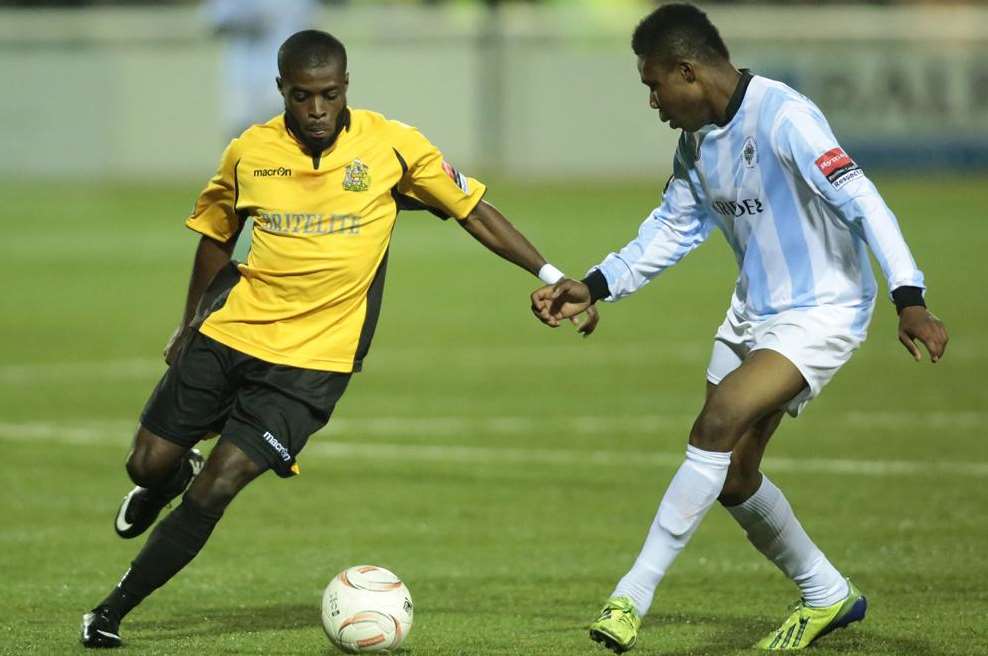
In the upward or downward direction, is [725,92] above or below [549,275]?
above

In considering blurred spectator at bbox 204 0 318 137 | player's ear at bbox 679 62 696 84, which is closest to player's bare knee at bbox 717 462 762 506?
player's ear at bbox 679 62 696 84

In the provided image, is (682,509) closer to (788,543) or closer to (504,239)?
(788,543)

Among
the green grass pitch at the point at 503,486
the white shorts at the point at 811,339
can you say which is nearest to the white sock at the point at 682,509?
the white shorts at the point at 811,339

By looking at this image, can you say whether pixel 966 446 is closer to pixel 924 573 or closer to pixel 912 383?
pixel 912 383

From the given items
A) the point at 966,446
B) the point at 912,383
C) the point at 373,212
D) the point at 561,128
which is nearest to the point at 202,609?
the point at 373,212

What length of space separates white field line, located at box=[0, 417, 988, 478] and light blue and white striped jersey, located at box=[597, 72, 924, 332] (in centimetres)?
416

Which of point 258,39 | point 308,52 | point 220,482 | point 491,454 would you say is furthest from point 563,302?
point 258,39

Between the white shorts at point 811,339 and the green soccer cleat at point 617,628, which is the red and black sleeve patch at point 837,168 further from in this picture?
the green soccer cleat at point 617,628

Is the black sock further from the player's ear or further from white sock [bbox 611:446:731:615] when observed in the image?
the player's ear

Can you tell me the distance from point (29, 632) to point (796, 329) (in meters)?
3.10

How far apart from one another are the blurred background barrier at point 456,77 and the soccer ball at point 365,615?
26282 mm

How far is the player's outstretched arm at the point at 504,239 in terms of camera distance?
6.83m

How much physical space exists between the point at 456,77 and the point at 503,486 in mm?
23181

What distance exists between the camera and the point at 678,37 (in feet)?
20.5
